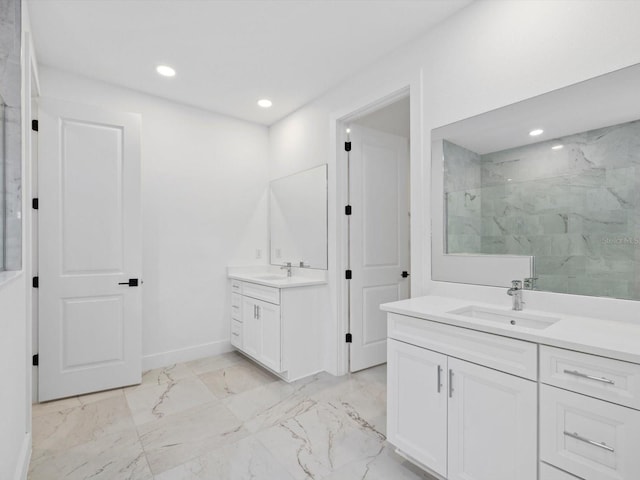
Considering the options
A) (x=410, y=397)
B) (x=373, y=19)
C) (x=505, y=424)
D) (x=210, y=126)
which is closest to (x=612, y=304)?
(x=505, y=424)

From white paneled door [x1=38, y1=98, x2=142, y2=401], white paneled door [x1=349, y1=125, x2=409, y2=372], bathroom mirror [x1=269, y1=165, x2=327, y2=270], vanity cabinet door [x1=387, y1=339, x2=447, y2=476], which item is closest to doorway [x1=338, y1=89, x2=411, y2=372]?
white paneled door [x1=349, y1=125, x2=409, y2=372]

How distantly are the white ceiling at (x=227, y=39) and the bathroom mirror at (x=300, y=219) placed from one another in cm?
87

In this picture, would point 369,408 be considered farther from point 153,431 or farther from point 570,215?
point 570,215

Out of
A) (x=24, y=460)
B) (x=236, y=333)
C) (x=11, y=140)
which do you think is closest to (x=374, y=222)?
(x=236, y=333)

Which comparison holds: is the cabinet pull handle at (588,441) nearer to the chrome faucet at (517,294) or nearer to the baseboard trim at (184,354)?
the chrome faucet at (517,294)

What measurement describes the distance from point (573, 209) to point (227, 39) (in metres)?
2.39

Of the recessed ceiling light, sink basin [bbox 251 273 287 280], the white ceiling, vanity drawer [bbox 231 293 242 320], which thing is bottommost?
vanity drawer [bbox 231 293 242 320]

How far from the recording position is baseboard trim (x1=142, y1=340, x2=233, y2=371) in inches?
126

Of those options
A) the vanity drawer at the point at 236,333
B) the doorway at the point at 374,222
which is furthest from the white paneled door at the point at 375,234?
the vanity drawer at the point at 236,333

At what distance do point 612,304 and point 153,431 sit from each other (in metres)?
2.61

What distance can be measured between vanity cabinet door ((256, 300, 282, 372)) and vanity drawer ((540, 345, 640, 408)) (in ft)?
6.58

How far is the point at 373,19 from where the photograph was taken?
7.16 feet

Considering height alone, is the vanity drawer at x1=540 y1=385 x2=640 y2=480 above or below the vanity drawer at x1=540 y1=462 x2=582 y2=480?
above

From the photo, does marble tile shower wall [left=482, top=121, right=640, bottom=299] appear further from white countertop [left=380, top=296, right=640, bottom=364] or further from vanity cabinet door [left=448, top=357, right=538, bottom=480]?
vanity cabinet door [left=448, top=357, right=538, bottom=480]
